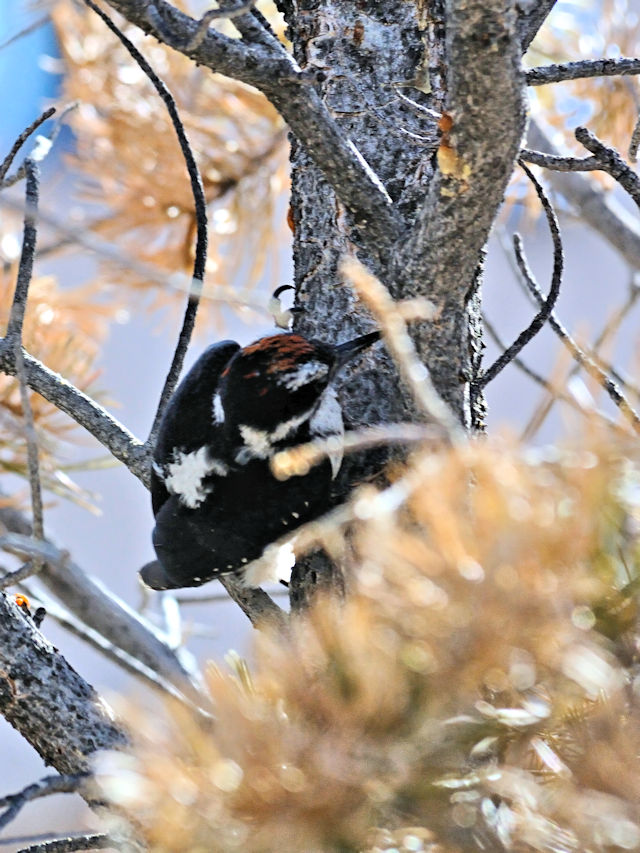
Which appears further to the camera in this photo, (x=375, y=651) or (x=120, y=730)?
(x=120, y=730)

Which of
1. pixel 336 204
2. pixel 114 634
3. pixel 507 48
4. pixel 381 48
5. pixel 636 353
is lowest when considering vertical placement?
pixel 636 353

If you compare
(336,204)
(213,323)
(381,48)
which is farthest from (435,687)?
(213,323)

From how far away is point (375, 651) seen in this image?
0.49 metres

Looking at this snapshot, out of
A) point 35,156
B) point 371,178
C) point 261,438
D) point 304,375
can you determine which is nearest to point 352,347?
point 304,375

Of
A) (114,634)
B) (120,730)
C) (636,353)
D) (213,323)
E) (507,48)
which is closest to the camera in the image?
(636,353)

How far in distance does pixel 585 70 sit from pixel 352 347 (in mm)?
349

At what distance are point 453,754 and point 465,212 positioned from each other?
39 cm

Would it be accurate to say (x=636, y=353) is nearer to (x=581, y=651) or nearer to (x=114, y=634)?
(x=581, y=651)

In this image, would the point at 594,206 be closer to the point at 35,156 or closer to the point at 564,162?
the point at 564,162

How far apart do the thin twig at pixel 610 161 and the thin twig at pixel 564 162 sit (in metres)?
0.02

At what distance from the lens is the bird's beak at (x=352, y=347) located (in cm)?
103

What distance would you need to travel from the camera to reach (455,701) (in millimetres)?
491

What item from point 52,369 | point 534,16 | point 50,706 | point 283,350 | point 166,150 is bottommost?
point 50,706

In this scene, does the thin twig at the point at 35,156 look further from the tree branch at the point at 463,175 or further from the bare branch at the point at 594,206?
the bare branch at the point at 594,206
